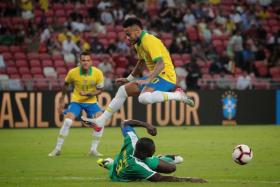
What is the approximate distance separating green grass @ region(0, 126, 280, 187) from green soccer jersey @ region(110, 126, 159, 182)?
0.62 ft

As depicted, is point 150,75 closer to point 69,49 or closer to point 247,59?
point 69,49

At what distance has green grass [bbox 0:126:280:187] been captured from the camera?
42.0ft

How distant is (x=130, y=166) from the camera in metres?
12.0

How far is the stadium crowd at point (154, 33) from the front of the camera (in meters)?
30.0

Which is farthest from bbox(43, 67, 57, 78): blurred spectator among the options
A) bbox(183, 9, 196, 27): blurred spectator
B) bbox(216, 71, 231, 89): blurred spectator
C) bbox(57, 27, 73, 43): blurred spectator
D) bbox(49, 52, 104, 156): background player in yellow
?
bbox(49, 52, 104, 156): background player in yellow

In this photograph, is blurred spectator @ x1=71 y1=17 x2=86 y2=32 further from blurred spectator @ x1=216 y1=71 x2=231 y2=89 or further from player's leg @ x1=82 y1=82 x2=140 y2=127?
player's leg @ x1=82 y1=82 x2=140 y2=127

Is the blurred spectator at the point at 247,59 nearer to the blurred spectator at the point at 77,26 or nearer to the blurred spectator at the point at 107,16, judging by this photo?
the blurred spectator at the point at 107,16

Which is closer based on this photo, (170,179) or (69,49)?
(170,179)

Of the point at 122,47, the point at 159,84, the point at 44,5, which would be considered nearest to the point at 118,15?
the point at 122,47

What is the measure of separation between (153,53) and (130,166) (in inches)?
111

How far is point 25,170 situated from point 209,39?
20179mm

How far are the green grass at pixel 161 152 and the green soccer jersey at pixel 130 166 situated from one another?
190 millimetres

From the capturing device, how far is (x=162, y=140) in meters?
22.2

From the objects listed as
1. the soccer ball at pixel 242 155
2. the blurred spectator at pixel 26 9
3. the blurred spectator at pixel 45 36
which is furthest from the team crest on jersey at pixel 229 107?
the soccer ball at pixel 242 155
